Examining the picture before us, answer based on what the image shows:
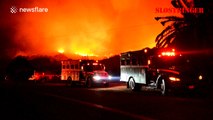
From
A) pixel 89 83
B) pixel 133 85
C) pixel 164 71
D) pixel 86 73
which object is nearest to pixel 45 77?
pixel 86 73

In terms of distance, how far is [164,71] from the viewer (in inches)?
934

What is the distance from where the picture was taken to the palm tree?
130ft

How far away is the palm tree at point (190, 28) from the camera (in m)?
39.8

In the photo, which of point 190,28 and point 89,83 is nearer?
point 89,83

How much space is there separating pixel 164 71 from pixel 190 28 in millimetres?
18752

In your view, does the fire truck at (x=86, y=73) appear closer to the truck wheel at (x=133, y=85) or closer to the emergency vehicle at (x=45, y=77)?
the truck wheel at (x=133, y=85)

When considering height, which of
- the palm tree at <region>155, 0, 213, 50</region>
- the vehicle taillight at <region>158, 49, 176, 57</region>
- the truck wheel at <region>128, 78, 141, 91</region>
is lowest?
the truck wheel at <region>128, 78, 141, 91</region>

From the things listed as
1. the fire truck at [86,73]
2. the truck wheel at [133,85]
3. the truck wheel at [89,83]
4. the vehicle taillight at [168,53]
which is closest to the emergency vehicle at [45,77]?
the fire truck at [86,73]

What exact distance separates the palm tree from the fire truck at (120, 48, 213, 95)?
40.2 feet

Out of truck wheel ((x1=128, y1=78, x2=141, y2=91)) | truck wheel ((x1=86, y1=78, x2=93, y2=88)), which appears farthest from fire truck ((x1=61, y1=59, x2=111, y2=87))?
truck wheel ((x1=128, y1=78, x2=141, y2=91))

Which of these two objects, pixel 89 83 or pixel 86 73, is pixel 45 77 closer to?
pixel 86 73

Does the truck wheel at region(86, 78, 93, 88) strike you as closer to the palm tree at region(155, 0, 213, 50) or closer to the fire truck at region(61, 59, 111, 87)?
the fire truck at region(61, 59, 111, 87)

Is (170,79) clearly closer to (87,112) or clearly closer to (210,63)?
(87,112)

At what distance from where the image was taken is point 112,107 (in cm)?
1734
